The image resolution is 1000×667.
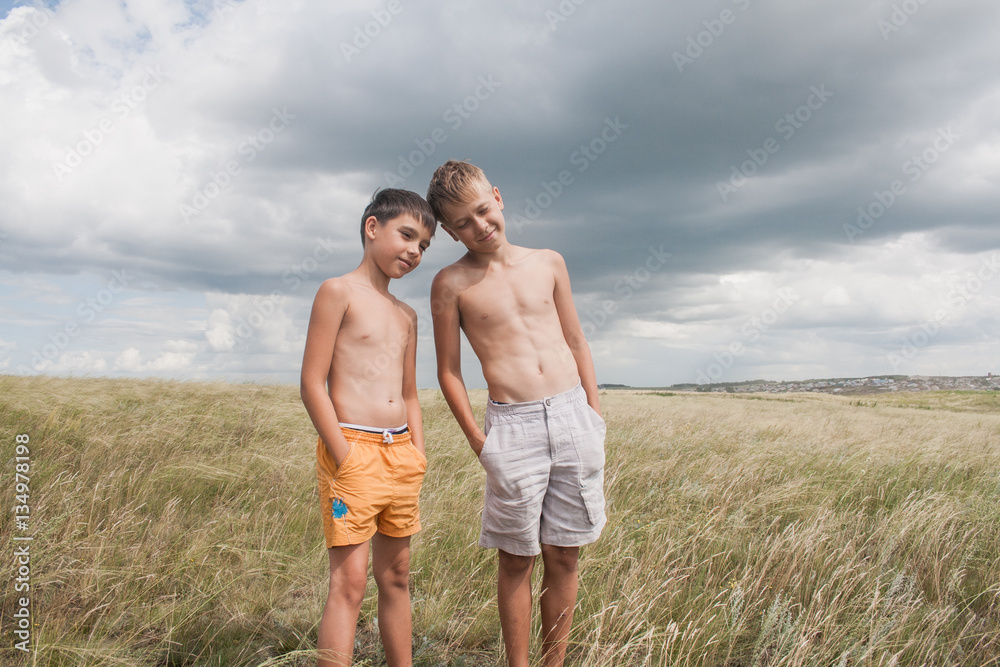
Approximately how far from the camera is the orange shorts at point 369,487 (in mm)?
2016

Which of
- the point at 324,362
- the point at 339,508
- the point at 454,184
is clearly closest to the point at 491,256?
the point at 454,184

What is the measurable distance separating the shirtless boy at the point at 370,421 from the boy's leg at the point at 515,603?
0.41m

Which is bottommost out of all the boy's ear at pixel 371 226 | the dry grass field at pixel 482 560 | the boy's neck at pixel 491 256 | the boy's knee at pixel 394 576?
the dry grass field at pixel 482 560

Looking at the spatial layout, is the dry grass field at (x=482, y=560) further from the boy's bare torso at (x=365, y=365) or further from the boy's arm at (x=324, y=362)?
the boy's bare torso at (x=365, y=365)

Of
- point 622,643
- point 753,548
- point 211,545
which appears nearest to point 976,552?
point 753,548

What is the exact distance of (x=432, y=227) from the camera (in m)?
2.41

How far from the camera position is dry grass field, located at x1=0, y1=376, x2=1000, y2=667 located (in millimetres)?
2402

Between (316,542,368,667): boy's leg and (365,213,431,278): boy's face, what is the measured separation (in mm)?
1159

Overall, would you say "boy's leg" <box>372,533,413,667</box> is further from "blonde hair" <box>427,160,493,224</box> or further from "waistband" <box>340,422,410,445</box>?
"blonde hair" <box>427,160,493,224</box>

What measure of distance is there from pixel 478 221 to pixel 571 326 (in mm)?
689

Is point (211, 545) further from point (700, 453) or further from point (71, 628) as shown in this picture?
point (700, 453)

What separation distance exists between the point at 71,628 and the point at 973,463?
7793mm

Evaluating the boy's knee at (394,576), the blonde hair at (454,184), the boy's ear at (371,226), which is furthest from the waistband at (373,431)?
the blonde hair at (454,184)

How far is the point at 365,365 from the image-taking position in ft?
7.22
